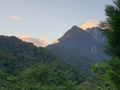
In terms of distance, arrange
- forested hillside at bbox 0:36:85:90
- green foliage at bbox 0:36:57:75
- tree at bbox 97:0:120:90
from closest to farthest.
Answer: tree at bbox 97:0:120:90
forested hillside at bbox 0:36:85:90
green foliage at bbox 0:36:57:75

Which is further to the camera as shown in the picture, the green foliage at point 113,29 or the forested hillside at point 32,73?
the forested hillside at point 32,73

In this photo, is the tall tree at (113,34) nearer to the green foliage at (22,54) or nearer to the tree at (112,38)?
the tree at (112,38)

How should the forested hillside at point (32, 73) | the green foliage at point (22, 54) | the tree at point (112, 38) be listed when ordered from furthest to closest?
the green foliage at point (22, 54) → the forested hillside at point (32, 73) → the tree at point (112, 38)

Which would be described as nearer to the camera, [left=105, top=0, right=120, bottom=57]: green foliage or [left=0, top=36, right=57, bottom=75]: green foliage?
[left=105, top=0, right=120, bottom=57]: green foliage

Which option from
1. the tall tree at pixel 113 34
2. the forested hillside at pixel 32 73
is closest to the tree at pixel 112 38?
the tall tree at pixel 113 34

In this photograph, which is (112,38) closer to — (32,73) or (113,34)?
(113,34)

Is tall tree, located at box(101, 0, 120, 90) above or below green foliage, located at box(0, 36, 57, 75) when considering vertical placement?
below

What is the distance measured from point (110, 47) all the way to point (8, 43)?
193269 mm

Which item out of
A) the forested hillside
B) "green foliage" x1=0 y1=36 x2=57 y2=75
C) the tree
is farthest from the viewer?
"green foliage" x1=0 y1=36 x2=57 y2=75

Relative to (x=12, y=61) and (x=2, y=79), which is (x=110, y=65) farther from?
(x=12, y=61)

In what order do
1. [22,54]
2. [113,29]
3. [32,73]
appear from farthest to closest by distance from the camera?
[22,54], [32,73], [113,29]

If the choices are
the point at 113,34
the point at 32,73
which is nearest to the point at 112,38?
the point at 113,34

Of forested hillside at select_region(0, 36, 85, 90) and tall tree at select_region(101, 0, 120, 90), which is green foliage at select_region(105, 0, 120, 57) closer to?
tall tree at select_region(101, 0, 120, 90)

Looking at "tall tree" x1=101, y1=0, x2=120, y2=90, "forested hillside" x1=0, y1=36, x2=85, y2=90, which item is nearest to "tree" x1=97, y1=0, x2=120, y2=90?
"tall tree" x1=101, y1=0, x2=120, y2=90
